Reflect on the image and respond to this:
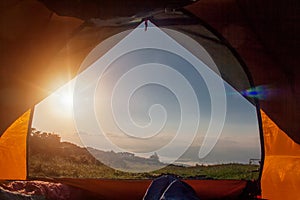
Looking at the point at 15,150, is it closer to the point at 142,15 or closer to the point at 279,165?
the point at 142,15

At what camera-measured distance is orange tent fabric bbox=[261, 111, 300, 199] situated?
1668mm

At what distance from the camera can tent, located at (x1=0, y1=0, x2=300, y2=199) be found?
5.49ft

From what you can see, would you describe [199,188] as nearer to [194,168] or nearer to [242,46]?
[242,46]

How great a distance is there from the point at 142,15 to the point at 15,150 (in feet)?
3.92

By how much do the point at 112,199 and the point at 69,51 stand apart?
0.95 m

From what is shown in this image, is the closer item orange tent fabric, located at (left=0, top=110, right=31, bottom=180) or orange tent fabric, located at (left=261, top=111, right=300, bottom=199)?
orange tent fabric, located at (left=261, top=111, right=300, bottom=199)

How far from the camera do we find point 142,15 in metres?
1.61

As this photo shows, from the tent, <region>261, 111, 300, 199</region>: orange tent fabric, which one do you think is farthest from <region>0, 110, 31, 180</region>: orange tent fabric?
<region>261, 111, 300, 199</region>: orange tent fabric

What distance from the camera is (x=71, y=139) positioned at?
23.2 ft

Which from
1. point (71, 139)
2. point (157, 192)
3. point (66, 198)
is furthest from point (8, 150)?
point (71, 139)

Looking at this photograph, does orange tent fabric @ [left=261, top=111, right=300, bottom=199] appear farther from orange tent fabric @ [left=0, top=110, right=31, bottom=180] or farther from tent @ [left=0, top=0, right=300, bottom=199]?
orange tent fabric @ [left=0, top=110, right=31, bottom=180]

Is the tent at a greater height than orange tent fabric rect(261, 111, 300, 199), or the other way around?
the tent

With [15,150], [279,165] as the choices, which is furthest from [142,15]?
[15,150]

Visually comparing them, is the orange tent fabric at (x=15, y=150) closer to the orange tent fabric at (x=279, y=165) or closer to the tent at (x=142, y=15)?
the tent at (x=142, y=15)
